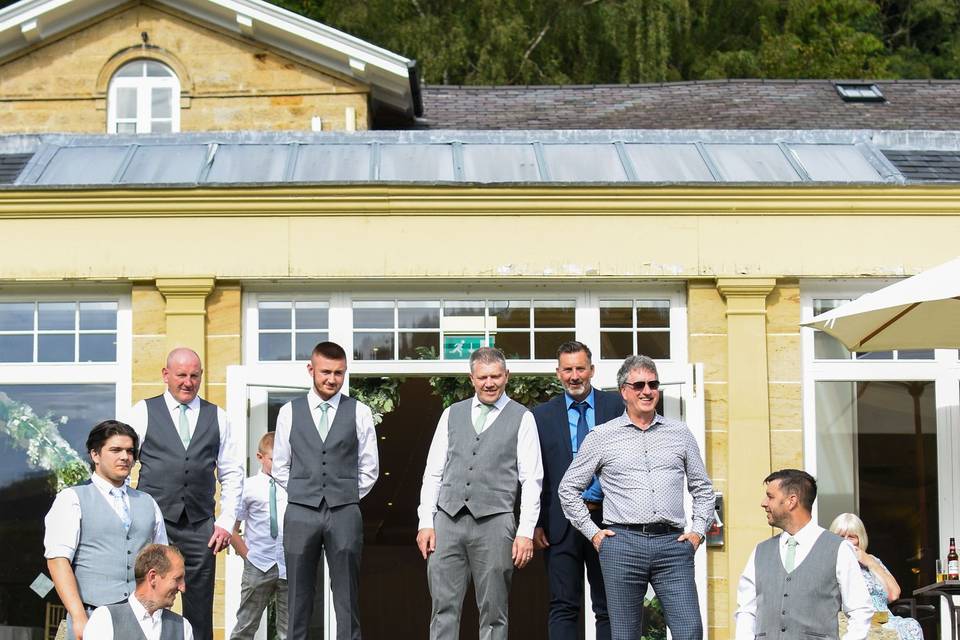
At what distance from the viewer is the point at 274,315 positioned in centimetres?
998

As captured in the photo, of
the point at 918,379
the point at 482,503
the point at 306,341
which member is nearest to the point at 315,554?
the point at 482,503

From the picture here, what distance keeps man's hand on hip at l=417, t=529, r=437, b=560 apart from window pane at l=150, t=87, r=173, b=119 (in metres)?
8.80

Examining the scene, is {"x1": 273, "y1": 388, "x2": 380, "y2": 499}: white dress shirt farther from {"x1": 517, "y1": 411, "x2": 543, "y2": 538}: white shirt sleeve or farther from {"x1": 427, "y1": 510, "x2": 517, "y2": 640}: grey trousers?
{"x1": 517, "y1": 411, "x2": 543, "y2": 538}: white shirt sleeve

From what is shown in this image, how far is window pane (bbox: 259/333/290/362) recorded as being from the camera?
391 inches

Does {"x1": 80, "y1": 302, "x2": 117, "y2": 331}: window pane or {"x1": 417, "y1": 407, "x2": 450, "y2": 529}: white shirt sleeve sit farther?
{"x1": 80, "y1": 302, "x2": 117, "y2": 331}: window pane

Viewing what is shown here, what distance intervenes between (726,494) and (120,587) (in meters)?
4.38

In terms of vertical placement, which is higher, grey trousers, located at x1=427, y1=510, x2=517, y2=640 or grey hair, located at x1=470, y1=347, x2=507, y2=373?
grey hair, located at x1=470, y1=347, x2=507, y2=373

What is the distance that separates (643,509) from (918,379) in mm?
3502

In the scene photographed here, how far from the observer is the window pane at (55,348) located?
9930 millimetres

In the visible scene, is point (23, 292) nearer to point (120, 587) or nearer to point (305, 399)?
point (305, 399)

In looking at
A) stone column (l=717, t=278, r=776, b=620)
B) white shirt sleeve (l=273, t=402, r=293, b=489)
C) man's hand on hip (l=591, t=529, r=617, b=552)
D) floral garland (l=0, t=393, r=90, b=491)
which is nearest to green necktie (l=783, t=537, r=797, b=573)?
man's hand on hip (l=591, t=529, r=617, b=552)

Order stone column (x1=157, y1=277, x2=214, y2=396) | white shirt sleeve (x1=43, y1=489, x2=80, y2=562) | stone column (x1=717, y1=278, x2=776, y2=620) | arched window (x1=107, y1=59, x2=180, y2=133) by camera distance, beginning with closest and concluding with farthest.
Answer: white shirt sleeve (x1=43, y1=489, x2=80, y2=562), stone column (x1=717, y1=278, x2=776, y2=620), stone column (x1=157, y1=277, x2=214, y2=396), arched window (x1=107, y1=59, x2=180, y2=133)

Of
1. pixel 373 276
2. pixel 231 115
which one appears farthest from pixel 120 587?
pixel 231 115

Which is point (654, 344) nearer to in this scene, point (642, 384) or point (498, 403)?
point (498, 403)
